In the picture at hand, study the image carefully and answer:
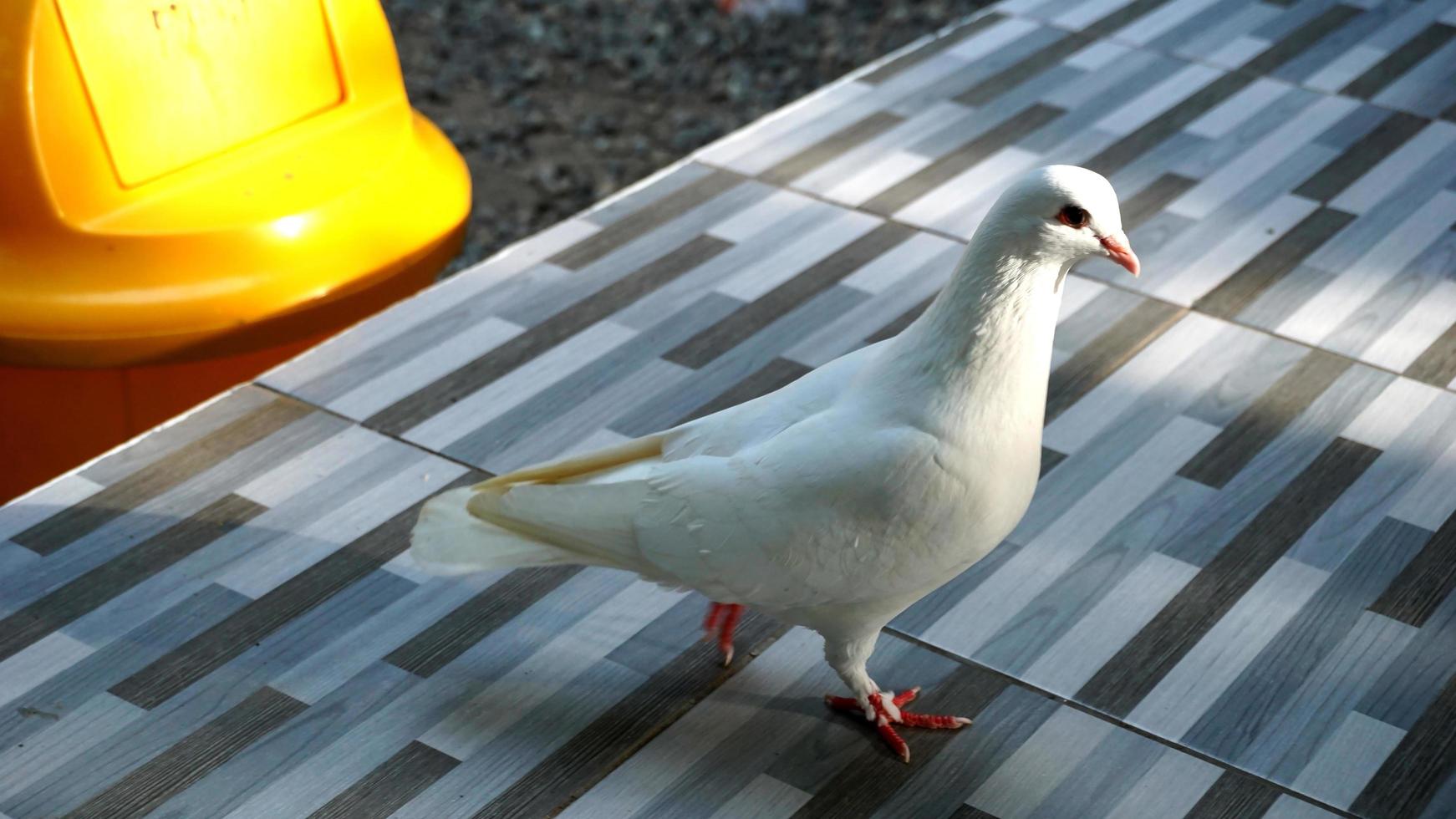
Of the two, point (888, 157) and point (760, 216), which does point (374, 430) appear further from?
point (888, 157)

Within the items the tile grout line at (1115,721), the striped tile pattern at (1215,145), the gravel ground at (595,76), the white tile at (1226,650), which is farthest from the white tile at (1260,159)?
the gravel ground at (595,76)

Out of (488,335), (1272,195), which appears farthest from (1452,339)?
(488,335)

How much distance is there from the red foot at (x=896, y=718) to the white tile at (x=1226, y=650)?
226mm

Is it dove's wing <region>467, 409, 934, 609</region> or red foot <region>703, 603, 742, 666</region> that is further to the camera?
red foot <region>703, 603, 742, 666</region>

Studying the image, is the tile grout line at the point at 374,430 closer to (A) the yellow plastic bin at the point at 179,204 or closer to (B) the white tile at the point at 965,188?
A: (A) the yellow plastic bin at the point at 179,204

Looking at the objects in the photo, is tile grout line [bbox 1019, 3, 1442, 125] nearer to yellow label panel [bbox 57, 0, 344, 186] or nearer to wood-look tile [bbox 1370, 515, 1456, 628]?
wood-look tile [bbox 1370, 515, 1456, 628]

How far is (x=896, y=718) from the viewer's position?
180 cm

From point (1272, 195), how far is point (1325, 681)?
4.40 feet

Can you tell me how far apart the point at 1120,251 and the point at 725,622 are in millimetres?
650

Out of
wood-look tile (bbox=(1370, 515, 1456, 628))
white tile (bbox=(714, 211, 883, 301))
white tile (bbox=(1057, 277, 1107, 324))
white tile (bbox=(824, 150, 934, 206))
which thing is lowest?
wood-look tile (bbox=(1370, 515, 1456, 628))

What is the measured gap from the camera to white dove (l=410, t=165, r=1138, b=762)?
5.09 ft

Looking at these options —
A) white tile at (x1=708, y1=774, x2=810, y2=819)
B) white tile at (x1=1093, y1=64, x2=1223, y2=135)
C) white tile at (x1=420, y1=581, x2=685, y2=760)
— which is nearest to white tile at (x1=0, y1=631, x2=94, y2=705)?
white tile at (x1=420, y1=581, x2=685, y2=760)

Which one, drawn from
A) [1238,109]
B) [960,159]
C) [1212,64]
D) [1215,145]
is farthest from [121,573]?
[1212,64]

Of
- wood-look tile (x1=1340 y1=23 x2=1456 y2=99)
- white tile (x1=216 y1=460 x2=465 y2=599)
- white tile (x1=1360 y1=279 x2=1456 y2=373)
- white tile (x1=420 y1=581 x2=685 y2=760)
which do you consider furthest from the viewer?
wood-look tile (x1=1340 y1=23 x2=1456 y2=99)
